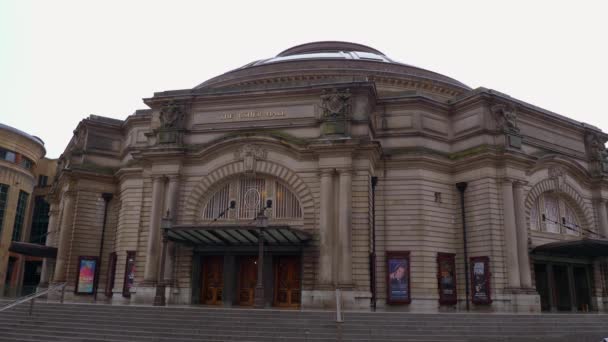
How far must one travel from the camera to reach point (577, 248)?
30.3 meters

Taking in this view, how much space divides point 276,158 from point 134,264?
34.0 feet

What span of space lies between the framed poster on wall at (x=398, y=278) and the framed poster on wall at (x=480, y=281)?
366 centimetres

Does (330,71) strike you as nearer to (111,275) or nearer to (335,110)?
(335,110)

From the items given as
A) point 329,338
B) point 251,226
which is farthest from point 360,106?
point 329,338

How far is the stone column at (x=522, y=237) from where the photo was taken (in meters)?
28.7

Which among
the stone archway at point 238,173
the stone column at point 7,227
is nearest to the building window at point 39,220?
the stone column at point 7,227

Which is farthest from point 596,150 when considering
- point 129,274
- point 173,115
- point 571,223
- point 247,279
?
point 129,274

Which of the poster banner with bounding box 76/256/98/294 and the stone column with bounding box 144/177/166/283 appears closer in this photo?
the stone column with bounding box 144/177/166/283

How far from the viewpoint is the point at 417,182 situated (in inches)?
1179

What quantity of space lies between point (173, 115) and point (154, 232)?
6.88 metres

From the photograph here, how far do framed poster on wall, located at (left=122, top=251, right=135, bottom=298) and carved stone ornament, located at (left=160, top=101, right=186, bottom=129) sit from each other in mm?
7909

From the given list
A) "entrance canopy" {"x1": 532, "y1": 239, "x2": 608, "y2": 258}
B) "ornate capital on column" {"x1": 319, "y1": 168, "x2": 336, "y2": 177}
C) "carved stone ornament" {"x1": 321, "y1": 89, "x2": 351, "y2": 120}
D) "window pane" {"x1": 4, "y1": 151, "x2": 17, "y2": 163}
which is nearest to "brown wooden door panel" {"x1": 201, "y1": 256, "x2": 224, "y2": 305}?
"ornate capital on column" {"x1": 319, "y1": 168, "x2": 336, "y2": 177}

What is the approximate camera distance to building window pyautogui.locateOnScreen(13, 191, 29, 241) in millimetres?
60188

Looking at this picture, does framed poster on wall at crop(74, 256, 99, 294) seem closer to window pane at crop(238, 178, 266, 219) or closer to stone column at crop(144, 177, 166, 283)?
stone column at crop(144, 177, 166, 283)
